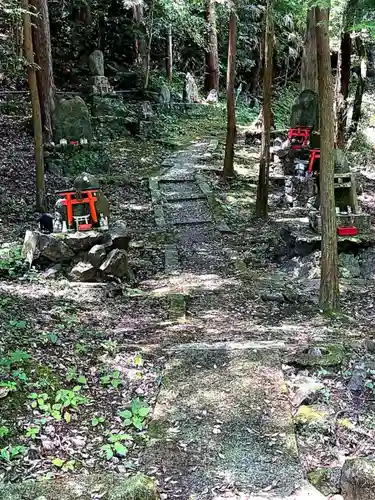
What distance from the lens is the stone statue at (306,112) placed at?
1694 centimetres

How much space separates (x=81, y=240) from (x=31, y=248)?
2.69 ft

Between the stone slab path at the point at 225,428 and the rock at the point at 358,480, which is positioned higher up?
the rock at the point at 358,480

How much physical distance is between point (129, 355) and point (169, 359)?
0.46m

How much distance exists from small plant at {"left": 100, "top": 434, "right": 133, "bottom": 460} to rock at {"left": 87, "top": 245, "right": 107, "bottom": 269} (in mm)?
4875

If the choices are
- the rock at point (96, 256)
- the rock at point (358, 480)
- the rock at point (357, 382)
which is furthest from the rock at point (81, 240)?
the rock at point (358, 480)

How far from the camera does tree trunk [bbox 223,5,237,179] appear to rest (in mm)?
15172

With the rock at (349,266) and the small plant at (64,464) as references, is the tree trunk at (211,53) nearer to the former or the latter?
the rock at (349,266)

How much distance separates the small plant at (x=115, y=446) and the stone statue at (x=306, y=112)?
14.2 m

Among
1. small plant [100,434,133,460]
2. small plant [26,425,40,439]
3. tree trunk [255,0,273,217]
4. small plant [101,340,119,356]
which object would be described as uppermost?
tree trunk [255,0,273,217]

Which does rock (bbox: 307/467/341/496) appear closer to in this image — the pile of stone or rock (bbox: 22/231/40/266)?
the pile of stone

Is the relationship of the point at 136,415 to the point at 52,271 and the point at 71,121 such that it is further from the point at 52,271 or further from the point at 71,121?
the point at 71,121

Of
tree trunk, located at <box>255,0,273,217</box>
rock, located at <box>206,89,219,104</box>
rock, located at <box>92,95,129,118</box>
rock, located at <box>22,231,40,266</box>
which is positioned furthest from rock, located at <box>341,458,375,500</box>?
rock, located at <box>206,89,219,104</box>

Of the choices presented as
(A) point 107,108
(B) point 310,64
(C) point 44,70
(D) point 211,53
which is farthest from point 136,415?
(D) point 211,53

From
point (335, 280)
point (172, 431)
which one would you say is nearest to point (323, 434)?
point (172, 431)
